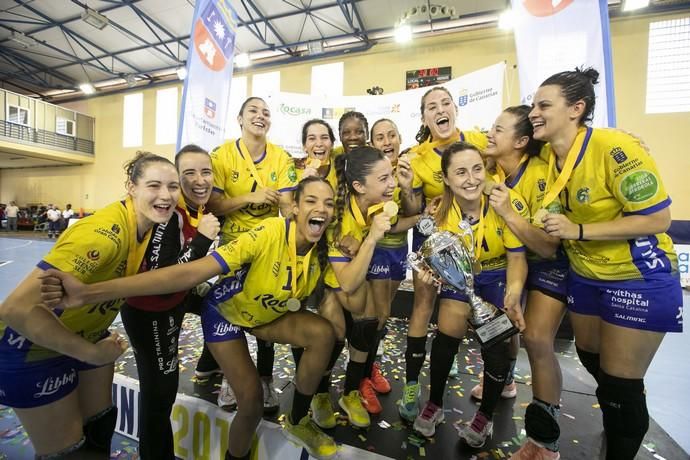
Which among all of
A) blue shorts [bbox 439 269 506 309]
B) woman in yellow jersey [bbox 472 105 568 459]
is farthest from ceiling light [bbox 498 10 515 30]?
blue shorts [bbox 439 269 506 309]

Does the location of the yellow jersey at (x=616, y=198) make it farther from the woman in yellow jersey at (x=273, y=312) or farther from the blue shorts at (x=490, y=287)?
the woman in yellow jersey at (x=273, y=312)

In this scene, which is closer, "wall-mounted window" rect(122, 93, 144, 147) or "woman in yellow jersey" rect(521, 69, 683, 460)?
"woman in yellow jersey" rect(521, 69, 683, 460)

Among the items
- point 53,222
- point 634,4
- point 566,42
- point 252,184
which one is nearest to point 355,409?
point 252,184

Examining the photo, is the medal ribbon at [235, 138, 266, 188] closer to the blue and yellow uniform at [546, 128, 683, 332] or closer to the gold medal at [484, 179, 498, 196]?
the gold medal at [484, 179, 498, 196]

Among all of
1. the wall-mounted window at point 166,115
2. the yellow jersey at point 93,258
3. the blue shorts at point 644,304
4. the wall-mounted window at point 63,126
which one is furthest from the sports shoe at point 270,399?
the wall-mounted window at point 63,126

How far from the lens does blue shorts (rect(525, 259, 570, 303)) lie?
1978 millimetres

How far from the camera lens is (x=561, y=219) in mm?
1658

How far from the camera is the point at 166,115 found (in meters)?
16.3

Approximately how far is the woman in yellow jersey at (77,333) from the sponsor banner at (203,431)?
549 millimetres

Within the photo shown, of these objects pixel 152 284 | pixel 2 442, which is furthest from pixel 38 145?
pixel 152 284

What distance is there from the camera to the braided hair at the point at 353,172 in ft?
7.00

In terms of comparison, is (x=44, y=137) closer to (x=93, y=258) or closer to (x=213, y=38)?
(x=213, y=38)

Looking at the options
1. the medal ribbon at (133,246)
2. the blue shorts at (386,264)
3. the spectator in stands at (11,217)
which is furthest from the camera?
the spectator in stands at (11,217)

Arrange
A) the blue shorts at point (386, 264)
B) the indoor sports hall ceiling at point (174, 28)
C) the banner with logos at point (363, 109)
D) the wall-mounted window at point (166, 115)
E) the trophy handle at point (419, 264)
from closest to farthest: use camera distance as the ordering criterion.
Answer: the trophy handle at point (419, 264) < the blue shorts at point (386, 264) < the banner with logos at point (363, 109) < the indoor sports hall ceiling at point (174, 28) < the wall-mounted window at point (166, 115)
